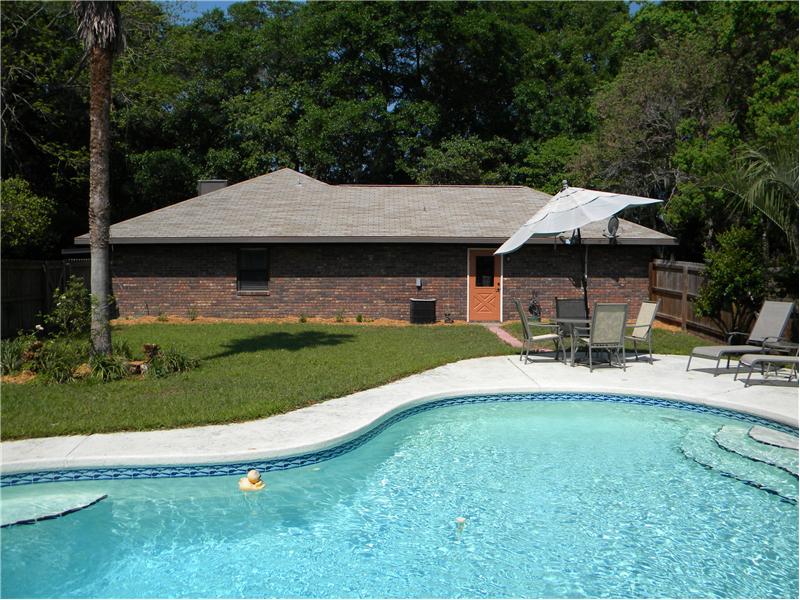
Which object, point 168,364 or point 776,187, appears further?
point 776,187

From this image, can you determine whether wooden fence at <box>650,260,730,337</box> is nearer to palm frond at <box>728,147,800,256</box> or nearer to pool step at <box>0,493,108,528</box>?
palm frond at <box>728,147,800,256</box>

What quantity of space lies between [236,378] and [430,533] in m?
5.77

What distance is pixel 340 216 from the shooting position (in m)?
21.5

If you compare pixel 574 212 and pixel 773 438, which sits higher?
pixel 574 212

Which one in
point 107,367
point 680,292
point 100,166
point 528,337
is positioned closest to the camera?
point 107,367

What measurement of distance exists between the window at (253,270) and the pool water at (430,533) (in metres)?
13.1

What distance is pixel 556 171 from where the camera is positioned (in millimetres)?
31781

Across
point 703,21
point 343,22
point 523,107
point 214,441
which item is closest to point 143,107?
point 343,22

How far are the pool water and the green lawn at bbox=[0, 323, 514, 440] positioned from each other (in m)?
1.52

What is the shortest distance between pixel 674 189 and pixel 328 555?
21560mm

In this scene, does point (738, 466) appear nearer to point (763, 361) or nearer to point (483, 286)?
point (763, 361)

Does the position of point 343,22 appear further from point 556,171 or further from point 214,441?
point 214,441

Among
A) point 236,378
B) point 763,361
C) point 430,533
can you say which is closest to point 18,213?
point 236,378

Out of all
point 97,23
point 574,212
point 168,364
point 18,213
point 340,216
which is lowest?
point 168,364
